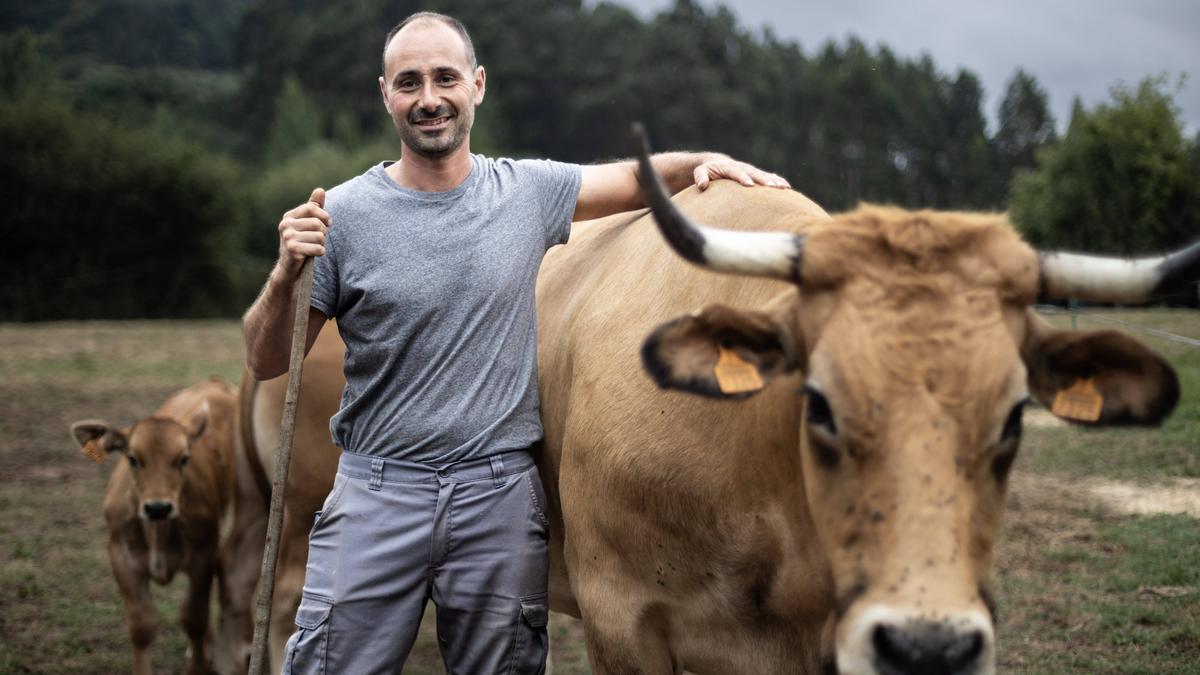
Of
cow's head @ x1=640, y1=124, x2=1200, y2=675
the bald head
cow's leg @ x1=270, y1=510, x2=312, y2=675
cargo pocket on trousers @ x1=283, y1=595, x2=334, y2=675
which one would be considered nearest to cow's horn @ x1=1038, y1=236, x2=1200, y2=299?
cow's head @ x1=640, y1=124, x2=1200, y2=675

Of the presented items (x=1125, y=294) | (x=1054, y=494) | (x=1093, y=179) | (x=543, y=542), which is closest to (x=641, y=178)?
(x=1125, y=294)

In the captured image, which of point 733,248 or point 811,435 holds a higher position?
point 733,248

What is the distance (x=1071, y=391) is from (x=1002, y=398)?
0.43m

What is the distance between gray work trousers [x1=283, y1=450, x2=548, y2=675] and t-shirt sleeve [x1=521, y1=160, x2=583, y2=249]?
0.81 meters

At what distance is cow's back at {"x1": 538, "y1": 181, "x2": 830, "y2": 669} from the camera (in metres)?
3.30

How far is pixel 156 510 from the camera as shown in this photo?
271 inches

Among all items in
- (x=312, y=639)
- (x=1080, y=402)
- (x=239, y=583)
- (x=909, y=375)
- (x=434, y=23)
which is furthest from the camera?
(x=239, y=583)

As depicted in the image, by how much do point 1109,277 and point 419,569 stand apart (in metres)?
2.18

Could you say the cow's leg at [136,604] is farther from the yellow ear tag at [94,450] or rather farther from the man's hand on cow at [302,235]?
the man's hand on cow at [302,235]

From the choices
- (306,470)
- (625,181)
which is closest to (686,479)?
(625,181)

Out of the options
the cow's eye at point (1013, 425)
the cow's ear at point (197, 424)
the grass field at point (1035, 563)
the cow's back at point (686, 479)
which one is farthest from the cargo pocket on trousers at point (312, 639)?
the cow's ear at point (197, 424)

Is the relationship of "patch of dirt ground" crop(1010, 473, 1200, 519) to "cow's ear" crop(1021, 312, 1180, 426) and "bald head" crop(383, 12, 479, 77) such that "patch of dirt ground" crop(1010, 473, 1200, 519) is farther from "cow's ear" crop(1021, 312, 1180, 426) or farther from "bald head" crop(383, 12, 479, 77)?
"bald head" crop(383, 12, 479, 77)

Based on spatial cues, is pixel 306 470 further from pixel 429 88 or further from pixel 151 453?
pixel 429 88

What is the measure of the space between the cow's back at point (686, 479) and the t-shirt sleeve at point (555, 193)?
29cm
